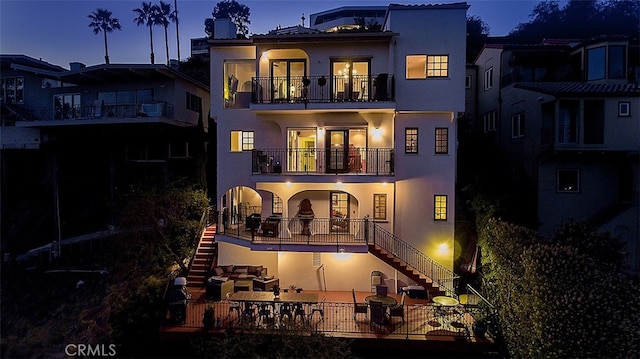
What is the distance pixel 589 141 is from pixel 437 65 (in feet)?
33.0

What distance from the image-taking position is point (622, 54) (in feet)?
68.2

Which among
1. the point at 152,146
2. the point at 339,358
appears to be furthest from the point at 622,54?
the point at 152,146

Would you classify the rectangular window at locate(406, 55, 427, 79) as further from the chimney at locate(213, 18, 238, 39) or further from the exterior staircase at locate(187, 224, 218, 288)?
the exterior staircase at locate(187, 224, 218, 288)

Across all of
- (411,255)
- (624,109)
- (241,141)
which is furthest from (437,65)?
(624,109)

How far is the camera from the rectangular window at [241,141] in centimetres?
1798

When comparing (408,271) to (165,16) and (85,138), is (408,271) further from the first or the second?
(165,16)

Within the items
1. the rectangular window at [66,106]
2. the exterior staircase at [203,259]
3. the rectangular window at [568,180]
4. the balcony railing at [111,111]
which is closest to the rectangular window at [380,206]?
the exterior staircase at [203,259]

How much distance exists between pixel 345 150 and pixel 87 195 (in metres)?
21.0

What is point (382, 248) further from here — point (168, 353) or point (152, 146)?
point (152, 146)

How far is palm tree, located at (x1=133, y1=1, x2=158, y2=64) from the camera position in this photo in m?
43.2

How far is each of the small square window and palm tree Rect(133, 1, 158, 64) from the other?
43521mm

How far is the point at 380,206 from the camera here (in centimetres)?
1708

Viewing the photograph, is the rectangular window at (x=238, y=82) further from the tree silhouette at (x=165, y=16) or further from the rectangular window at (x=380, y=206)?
the tree silhouette at (x=165, y=16)

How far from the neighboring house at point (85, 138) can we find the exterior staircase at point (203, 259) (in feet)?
15.7
